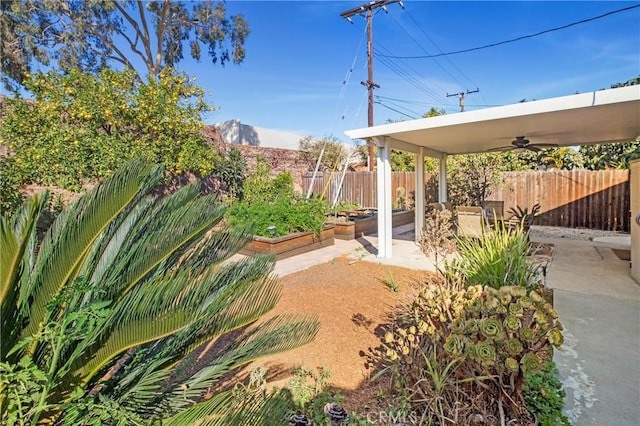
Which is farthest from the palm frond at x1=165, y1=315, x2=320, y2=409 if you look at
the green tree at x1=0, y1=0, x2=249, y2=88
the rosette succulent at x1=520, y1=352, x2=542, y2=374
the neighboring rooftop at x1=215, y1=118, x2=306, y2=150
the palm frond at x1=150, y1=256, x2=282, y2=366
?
the neighboring rooftop at x1=215, y1=118, x2=306, y2=150

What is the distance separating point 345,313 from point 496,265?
1877 millimetres

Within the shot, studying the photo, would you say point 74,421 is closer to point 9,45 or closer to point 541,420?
point 541,420

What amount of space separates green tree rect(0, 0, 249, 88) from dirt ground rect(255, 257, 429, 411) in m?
12.7

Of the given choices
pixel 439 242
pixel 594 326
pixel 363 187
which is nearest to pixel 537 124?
pixel 439 242

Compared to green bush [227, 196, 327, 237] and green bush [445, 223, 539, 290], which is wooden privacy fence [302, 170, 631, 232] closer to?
green bush [227, 196, 327, 237]

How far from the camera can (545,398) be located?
7.45ft

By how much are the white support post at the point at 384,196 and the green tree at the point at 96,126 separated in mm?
5463

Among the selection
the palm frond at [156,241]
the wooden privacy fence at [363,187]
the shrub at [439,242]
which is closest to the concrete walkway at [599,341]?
the shrub at [439,242]

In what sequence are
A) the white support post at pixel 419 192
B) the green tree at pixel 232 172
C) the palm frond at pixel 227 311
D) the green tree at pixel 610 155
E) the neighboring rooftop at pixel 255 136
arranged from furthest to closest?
the neighboring rooftop at pixel 255 136 < the green tree at pixel 232 172 < the green tree at pixel 610 155 < the white support post at pixel 419 192 < the palm frond at pixel 227 311

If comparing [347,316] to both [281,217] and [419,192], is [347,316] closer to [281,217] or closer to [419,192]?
[281,217]

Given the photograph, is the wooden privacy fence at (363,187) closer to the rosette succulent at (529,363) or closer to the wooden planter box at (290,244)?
the wooden planter box at (290,244)

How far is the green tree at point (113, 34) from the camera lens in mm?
13953

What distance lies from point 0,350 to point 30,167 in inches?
350

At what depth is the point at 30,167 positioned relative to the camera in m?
8.23
